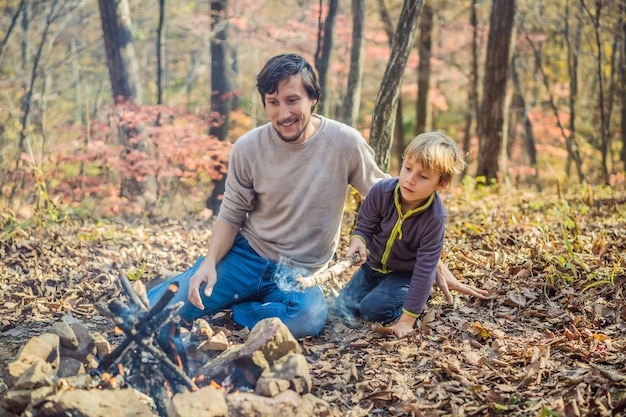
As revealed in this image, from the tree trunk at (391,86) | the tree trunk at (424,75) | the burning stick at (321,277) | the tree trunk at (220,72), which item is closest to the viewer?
the burning stick at (321,277)

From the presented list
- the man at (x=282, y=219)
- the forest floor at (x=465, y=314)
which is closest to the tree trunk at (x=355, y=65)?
the forest floor at (x=465, y=314)

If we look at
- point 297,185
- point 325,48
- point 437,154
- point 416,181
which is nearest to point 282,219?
point 297,185

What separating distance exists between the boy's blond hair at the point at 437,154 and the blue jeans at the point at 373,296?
74cm

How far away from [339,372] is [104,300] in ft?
6.12

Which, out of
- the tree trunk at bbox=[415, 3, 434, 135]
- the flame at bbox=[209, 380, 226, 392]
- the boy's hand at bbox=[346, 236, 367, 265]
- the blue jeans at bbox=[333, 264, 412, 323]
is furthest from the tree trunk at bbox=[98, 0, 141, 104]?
the flame at bbox=[209, 380, 226, 392]

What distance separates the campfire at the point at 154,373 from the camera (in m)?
2.08

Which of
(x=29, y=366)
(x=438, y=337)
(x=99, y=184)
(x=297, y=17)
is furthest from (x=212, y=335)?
(x=297, y=17)

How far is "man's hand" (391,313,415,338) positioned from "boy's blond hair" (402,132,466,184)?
79 centimetres

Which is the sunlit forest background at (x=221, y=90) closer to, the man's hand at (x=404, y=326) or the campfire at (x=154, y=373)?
the man's hand at (x=404, y=326)

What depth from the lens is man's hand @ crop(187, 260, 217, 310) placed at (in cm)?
294

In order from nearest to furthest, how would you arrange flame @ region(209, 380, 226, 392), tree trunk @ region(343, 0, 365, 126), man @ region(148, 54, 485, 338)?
flame @ region(209, 380, 226, 392) < man @ region(148, 54, 485, 338) < tree trunk @ region(343, 0, 365, 126)

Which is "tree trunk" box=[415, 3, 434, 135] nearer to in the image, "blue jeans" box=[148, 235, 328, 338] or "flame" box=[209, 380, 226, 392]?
"blue jeans" box=[148, 235, 328, 338]

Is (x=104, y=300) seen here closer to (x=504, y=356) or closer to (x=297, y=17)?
(x=504, y=356)

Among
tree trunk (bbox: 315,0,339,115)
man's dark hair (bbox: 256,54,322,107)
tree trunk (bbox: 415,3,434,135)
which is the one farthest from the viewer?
tree trunk (bbox: 415,3,434,135)
